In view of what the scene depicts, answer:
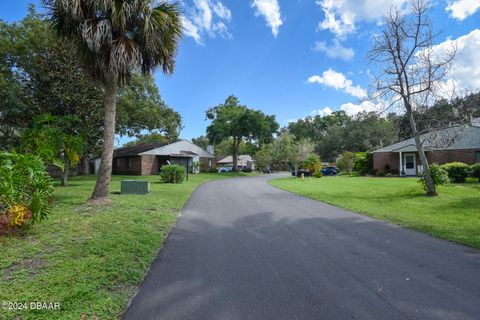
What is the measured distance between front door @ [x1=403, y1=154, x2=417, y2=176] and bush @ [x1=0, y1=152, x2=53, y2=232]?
3094 centimetres

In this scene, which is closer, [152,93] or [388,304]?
[388,304]

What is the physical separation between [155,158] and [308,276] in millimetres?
32579

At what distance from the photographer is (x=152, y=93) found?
2595 centimetres

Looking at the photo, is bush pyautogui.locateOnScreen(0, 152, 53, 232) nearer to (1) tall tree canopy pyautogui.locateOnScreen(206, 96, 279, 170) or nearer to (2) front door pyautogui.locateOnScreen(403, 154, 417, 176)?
(2) front door pyautogui.locateOnScreen(403, 154, 417, 176)

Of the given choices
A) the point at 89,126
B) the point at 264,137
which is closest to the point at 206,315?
the point at 89,126

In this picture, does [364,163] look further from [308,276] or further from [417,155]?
[308,276]

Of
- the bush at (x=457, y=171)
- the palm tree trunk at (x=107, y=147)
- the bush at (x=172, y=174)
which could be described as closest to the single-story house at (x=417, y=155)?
the bush at (x=457, y=171)

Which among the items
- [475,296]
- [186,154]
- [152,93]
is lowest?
[475,296]

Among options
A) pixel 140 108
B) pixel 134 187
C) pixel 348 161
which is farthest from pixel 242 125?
pixel 134 187

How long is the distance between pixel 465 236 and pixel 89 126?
17.1 meters

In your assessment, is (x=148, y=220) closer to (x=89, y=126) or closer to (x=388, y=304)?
(x=388, y=304)

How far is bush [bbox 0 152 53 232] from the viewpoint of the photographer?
5086 mm

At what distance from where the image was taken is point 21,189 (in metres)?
5.64

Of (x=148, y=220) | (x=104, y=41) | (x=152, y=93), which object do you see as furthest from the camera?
(x=152, y=93)
